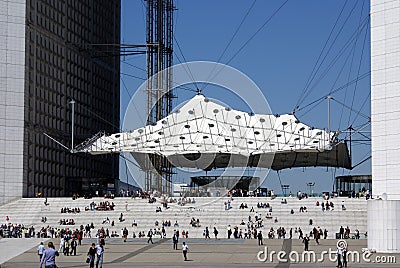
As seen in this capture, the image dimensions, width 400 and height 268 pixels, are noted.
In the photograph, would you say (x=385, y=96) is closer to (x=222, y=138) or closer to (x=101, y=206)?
(x=222, y=138)

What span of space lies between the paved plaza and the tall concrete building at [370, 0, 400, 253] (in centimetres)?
637

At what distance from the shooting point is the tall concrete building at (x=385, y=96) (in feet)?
231

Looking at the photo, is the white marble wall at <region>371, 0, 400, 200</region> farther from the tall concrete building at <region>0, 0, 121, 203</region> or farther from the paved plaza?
the tall concrete building at <region>0, 0, 121, 203</region>

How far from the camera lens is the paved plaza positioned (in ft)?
168

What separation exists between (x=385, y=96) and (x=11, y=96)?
1776 inches

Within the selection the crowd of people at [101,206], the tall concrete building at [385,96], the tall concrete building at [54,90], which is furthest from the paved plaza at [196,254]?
the tall concrete building at [54,90]

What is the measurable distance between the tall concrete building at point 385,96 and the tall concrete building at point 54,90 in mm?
43339

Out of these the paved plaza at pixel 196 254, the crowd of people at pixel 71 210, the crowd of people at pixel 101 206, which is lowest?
the paved plaza at pixel 196 254

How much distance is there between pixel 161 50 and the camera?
356ft

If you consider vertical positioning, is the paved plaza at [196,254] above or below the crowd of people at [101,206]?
A: below

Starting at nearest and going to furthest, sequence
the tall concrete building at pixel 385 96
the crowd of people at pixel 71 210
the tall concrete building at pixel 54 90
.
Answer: the tall concrete building at pixel 385 96 < the crowd of people at pixel 71 210 < the tall concrete building at pixel 54 90

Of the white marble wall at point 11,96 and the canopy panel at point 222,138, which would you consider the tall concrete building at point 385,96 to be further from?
the white marble wall at point 11,96

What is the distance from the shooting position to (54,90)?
111375 mm

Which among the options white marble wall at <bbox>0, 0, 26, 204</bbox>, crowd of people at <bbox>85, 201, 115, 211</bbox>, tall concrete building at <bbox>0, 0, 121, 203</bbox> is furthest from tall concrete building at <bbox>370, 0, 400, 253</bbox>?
tall concrete building at <bbox>0, 0, 121, 203</bbox>
